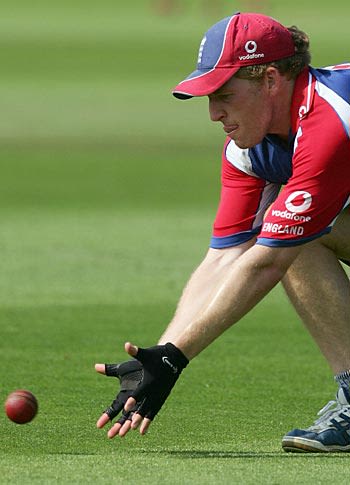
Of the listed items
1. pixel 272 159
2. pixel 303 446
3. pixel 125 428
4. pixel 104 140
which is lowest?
pixel 104 140

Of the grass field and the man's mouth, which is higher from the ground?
the man's mouth

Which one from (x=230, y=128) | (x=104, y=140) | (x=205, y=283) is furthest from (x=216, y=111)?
(x=104, y=140)

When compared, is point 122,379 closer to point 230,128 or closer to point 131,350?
point 131,350

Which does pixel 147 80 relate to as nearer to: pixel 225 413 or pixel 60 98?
pixel 60 98

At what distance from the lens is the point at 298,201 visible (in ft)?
21.0

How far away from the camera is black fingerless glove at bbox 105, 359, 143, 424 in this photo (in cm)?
661

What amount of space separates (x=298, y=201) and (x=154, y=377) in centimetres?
101

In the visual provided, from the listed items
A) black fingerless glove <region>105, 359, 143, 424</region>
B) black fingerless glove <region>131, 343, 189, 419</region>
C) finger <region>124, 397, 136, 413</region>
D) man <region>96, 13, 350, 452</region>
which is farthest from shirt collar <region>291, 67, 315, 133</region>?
finger <region>124, 397, 136, 413</region>

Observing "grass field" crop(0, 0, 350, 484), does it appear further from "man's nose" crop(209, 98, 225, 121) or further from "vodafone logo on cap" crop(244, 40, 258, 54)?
"vodafone logo on cap" crop(244, 40, 258, 54)

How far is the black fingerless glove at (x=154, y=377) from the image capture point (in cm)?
647

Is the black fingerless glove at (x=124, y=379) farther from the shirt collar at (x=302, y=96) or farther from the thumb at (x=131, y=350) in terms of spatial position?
the shirt collar at (x=302, y=96)

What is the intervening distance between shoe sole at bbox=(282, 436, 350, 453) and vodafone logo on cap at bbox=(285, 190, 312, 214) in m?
1.22

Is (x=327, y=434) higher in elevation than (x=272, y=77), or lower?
lower

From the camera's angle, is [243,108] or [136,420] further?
[243,108]
